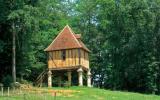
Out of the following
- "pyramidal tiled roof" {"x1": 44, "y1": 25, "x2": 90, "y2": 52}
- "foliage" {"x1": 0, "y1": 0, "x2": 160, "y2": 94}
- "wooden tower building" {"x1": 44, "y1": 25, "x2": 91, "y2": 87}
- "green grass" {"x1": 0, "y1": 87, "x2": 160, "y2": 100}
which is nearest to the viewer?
"green grass" {"x1": 0, "y1": 87, "x2": 160, "y2": 100}

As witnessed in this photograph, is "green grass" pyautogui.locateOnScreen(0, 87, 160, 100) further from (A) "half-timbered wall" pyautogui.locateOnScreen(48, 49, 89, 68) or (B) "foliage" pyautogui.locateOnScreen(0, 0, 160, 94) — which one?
(B) "foliage" pyautogui.locateOnScreen(0, 0, 160, 94)

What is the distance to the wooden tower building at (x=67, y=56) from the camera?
2267 inches

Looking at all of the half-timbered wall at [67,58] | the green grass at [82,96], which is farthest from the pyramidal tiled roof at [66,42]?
the green grass at [82,96]

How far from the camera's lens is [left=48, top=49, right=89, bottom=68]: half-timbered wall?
57.6 m

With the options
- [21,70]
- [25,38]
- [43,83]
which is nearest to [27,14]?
[25,38]

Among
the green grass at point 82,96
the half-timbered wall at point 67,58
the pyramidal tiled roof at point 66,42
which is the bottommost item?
the green grass at point 82,96

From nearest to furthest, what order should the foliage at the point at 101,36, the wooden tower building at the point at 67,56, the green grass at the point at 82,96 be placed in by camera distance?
the green grass at the point at 82,96 → the foliage at the point at 101,36 → the wooden tower building at the point at 67,56

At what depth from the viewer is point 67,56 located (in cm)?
5806

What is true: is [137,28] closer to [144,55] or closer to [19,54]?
[144,55]

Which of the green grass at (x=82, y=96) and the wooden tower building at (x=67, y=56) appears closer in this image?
the green grass at (x=82, y=96)

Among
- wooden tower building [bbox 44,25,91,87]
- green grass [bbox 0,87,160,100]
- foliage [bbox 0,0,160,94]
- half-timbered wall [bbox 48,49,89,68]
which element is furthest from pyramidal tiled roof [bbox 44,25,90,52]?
green grass [bbox 0,87,160,100]

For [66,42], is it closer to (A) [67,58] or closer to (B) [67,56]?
(B) [67,56]

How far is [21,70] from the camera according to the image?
57.5 meters

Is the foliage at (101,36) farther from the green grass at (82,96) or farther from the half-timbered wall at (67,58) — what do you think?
the green grass at (82,96)
